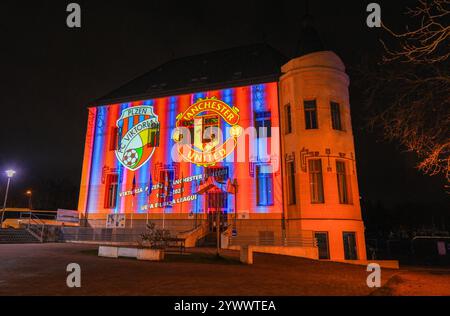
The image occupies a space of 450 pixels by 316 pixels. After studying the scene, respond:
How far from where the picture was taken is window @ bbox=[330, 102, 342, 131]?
21531 millimetres

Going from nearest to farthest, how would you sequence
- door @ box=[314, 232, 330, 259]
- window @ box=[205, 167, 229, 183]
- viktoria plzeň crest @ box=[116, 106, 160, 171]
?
door @ box=[314, 232, 330, 259]
window @ box=[205, 167, 229, 183]
viktoria plzeň crest @ box=[116, 106, 160, 171]

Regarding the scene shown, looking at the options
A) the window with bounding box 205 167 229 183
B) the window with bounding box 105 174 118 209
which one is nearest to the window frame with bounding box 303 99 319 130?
the window with bounding box 205 167 229 183

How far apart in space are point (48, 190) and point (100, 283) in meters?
76.7

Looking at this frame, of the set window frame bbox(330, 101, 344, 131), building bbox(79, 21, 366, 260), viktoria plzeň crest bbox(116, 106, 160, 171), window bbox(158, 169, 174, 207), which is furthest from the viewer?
viktoria plzeň crest bbox(116, 106, 160, 171)

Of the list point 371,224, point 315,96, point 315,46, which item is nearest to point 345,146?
point 315,96

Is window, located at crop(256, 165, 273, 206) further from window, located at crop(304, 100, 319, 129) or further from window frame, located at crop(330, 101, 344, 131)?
window frame, located at crop(330, 101, 344, 131)

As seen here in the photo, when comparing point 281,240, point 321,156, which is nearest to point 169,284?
point 281,240

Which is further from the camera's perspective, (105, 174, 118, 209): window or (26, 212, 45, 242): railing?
(105, 174, 118, 209): window

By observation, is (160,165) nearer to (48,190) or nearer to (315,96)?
(315,96)

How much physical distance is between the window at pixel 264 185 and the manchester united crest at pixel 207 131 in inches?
112

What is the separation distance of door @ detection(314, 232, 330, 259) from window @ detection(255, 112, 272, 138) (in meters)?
7.73

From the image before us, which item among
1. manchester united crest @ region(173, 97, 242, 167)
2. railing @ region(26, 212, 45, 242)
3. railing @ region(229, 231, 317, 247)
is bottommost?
railing @ region(229, 231, 317, 247)

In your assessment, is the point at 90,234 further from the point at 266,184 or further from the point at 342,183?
the point at 342,183
